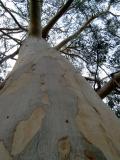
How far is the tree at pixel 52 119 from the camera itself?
84 centimetres

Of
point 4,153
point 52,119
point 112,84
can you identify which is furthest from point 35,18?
point 4,153

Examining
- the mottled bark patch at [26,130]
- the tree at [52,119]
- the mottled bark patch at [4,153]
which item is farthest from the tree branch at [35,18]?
the mottled bark patch at [4,153]

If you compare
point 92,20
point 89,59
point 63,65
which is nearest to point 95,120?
point 63,65

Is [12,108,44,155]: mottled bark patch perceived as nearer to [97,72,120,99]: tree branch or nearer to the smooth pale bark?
the smooth pale bark

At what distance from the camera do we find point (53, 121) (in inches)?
37.0

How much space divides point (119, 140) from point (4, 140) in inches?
15.0

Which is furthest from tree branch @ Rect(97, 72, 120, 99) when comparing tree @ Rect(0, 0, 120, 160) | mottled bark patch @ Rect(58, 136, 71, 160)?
mottled bark patch @ Rect(58, 136, 71, 160)

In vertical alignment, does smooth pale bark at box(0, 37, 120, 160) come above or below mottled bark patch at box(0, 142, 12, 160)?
above

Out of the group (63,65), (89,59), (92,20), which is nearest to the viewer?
(63,65)

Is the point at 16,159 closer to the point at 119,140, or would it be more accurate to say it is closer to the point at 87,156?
the point at 87,156

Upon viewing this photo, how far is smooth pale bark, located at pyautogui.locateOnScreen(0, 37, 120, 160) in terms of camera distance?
83cm

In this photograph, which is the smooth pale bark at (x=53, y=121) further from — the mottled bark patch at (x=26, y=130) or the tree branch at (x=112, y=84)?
the tree branch at (x=112, y=84)

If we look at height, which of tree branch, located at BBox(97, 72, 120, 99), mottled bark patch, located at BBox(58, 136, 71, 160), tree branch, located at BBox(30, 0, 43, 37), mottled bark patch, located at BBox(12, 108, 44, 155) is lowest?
mottled bark patch, located at BBox(58, 136, 71, 160)

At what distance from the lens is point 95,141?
90cm
